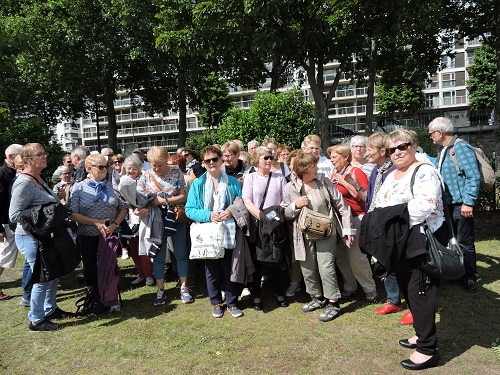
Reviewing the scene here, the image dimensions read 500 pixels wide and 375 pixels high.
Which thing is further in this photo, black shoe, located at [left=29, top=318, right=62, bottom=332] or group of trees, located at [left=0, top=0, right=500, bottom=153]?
group of trees, located at [left=0, top=0, right=500, bottom=153]

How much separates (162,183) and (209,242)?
1.18 m

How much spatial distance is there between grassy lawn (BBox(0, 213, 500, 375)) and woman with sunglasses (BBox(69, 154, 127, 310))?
2.49 feet

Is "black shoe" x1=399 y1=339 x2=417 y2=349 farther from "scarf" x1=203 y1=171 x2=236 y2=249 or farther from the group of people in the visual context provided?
"scarf" x1=203 y1=171 x2=236 y2=249

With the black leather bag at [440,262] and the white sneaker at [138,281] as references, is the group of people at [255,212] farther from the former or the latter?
the white sneaker at [138,281]

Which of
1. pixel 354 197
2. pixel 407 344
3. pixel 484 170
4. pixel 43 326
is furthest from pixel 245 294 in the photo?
pixel 484 170

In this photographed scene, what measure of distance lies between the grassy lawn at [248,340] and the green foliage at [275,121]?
470 centimetres

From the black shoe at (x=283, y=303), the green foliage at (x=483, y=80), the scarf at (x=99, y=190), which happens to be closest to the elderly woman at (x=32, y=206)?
the scarf at (x=99, y=190)

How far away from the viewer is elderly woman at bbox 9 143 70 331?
408 centimetres

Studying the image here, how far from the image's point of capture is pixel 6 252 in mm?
5453

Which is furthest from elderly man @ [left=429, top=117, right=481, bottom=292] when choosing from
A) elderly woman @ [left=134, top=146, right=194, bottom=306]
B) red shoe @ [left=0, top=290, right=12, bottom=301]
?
red shoe @ [left=0, top=290, right=12, bottom=301]

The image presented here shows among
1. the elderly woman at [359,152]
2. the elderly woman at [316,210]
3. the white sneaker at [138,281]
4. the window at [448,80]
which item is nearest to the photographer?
the elderly woman at [316,210]

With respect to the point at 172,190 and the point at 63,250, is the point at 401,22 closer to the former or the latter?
the point at 172,190

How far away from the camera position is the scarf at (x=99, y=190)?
15.2 ft

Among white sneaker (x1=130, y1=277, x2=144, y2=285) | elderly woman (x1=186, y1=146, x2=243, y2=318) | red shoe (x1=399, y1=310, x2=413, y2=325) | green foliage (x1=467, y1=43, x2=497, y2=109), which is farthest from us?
green foliage (x1=467, y1=43, x2=497, y2=109)
